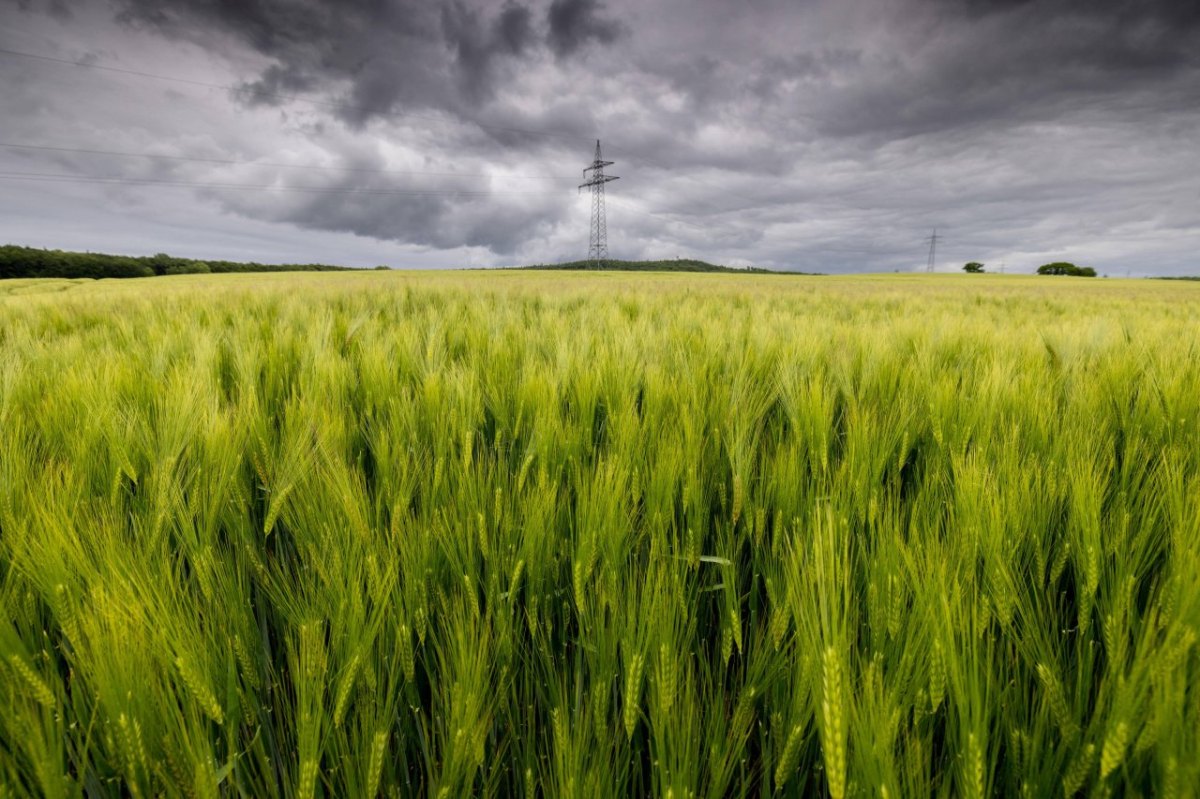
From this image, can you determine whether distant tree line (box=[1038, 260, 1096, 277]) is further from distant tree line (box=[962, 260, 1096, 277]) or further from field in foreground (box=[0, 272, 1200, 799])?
field in foreground (box=[0, 272, 1200, 799])

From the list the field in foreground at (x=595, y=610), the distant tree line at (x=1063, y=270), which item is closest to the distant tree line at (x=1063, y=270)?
the distant tree line at (x=1063, y=270)

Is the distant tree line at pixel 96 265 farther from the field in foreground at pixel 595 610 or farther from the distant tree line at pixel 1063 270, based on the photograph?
the distant tree line at pixel 1063 270

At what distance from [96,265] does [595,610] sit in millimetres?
65405

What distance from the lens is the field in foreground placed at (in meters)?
0.52

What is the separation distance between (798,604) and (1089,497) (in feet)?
1.67

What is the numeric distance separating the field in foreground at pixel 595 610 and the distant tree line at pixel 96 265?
4863 centimetres

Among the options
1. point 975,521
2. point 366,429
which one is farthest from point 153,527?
point 975,521

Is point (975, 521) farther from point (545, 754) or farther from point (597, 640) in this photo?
point (545, 754)

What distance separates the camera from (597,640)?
2.05ft

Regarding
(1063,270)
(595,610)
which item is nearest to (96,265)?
(595,610)

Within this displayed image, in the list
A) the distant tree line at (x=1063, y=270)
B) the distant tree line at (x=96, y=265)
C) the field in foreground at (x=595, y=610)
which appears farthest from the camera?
Answer: the distant tree line at (x=1063, y=270)

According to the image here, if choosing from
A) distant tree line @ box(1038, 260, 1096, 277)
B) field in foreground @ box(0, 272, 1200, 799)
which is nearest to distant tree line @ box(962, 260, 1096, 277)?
distant tree line @ box(1038, 260, 1096, 277)

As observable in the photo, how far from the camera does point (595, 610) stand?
0.70m

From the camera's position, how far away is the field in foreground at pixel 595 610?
1.72 ft
